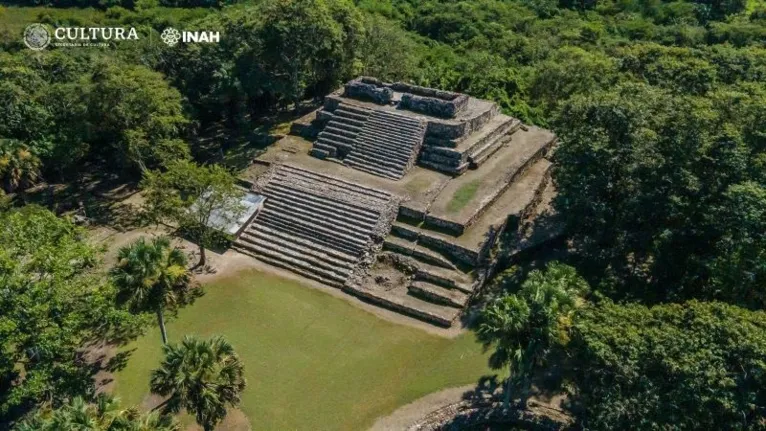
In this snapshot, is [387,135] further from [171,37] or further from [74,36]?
[74,36]

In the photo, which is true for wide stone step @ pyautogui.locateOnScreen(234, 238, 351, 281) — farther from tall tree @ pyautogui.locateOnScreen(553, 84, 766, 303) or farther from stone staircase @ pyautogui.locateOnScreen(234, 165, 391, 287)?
tall tree @ pyautogui.locateOnScreen(553, 84, 766, 303)

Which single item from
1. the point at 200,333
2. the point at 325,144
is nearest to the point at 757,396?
the point at 200,333

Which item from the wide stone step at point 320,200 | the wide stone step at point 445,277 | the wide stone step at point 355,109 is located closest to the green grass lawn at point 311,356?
the wide stone step at point 445,277

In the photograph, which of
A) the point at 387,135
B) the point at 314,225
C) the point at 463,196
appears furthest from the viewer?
the point at 387,135

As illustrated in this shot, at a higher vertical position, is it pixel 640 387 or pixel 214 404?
pixel 640 387

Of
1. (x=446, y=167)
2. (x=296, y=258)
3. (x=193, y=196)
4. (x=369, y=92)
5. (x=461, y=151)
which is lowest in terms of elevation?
(x=296, y=258)

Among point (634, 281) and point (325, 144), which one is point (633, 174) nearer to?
point (634, 281)

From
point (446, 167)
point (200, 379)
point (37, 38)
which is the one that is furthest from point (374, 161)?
point (37, 38)
